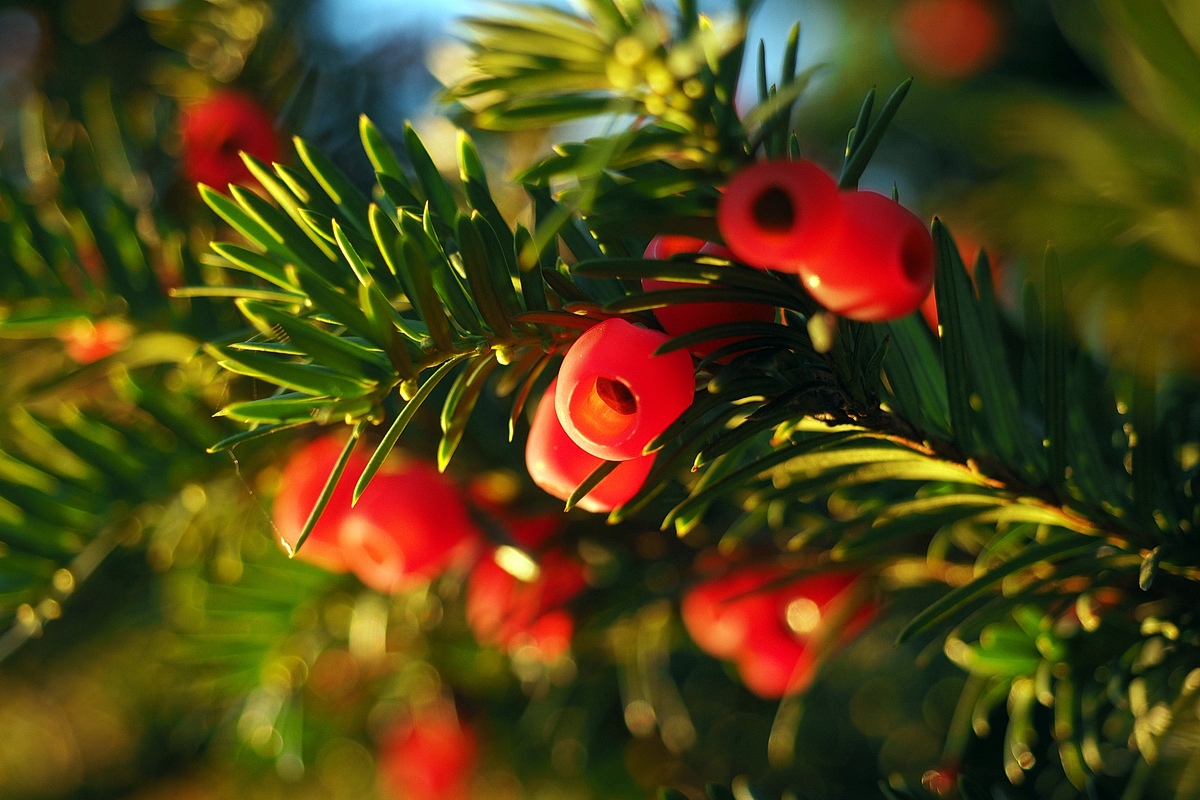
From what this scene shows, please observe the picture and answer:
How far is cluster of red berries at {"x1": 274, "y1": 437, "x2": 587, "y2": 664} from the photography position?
0.49m

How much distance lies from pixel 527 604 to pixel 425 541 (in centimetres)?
10

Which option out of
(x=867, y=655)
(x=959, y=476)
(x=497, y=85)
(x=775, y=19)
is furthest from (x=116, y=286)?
(x=775, y=19)

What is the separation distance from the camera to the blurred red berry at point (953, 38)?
3.50ft

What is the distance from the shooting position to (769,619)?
56cm

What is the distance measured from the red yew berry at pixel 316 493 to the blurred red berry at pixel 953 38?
91 cm

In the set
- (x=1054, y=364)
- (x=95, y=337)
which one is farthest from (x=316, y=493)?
(x=1054, y=364)

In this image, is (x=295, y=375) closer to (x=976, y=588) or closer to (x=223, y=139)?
(x=976, y=588)

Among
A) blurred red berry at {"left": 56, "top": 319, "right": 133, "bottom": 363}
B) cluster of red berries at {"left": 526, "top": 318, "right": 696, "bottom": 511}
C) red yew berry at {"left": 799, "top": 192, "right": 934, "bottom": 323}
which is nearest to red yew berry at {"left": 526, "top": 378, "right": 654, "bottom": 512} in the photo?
cluster of red berries at {"left": 526, "top": 318, "right": 696, "bottom": 511}

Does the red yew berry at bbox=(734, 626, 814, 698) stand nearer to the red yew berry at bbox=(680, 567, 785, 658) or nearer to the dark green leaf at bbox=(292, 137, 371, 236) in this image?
the red yew berry at bbox=(680, 567, 785, 658)

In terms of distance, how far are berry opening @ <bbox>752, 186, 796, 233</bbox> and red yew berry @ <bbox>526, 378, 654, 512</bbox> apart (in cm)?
11

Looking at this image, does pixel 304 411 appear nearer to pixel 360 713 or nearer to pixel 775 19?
pixel 360 713

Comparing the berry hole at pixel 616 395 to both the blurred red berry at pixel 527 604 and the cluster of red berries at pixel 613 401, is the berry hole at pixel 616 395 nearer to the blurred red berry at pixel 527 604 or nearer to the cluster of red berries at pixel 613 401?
the cluster of red berries at pixel 613 401

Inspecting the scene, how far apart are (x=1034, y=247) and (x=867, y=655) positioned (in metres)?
0.39

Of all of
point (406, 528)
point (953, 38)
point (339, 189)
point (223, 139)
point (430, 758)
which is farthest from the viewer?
point (953, 38)
